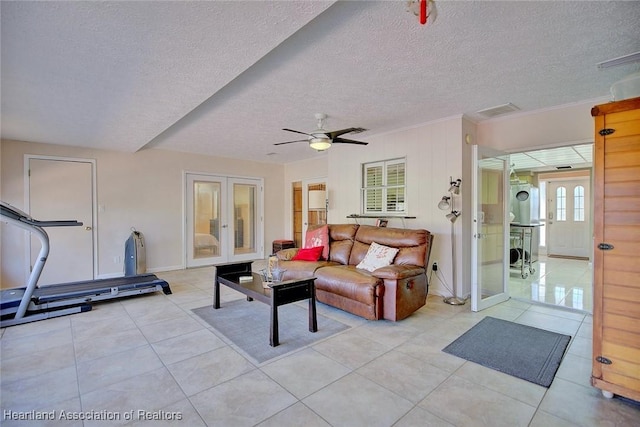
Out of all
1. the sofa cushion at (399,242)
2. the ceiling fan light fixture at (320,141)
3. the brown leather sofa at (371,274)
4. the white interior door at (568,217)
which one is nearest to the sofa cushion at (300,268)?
the brown leather sofa at (371,274)

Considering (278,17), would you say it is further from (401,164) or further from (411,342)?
(401,164)

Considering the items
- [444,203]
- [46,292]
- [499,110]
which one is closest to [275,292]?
[444,203]

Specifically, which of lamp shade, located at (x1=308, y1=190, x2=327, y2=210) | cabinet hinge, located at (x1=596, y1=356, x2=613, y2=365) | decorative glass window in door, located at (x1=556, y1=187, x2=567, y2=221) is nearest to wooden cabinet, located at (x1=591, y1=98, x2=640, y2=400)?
cabinet hinge, located at (x1=596, y1=356, x2=613, y2=365)

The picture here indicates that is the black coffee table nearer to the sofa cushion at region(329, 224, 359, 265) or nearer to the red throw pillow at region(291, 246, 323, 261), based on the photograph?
the red throw pillow at region(291, 246, 323, 261)

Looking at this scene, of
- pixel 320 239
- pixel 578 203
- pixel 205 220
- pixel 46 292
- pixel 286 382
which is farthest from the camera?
pixel 578 203

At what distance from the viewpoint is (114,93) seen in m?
2.89

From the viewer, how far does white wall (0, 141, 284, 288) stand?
471cm

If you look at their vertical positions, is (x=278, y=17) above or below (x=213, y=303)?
above

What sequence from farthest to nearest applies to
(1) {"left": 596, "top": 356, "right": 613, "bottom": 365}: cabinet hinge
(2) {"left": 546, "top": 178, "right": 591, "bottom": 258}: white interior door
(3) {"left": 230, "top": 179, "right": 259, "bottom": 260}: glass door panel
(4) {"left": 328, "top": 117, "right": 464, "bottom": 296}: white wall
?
(2) {"left": 546, "top": 178, "right": 591, "bottom": 258}: white interior door < (3) {"left": 230, "top": 179, "right": 259, "bottom": 260}: glass door panel < (4) {"left": 328, "top": 117, "right": 464, "bottom": 296}: white wall < (1) {"left": 596, "top": 356, "right": 613, "bottom": 365}: cabinet hinge

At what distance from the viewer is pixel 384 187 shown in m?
5.04

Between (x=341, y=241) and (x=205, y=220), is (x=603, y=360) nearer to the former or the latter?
(x=341, y=241)

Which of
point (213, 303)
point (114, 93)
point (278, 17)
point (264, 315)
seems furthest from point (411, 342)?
point (114, 93)

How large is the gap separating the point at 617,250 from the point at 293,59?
8.87 ft

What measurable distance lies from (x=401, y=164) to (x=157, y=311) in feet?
13.2
